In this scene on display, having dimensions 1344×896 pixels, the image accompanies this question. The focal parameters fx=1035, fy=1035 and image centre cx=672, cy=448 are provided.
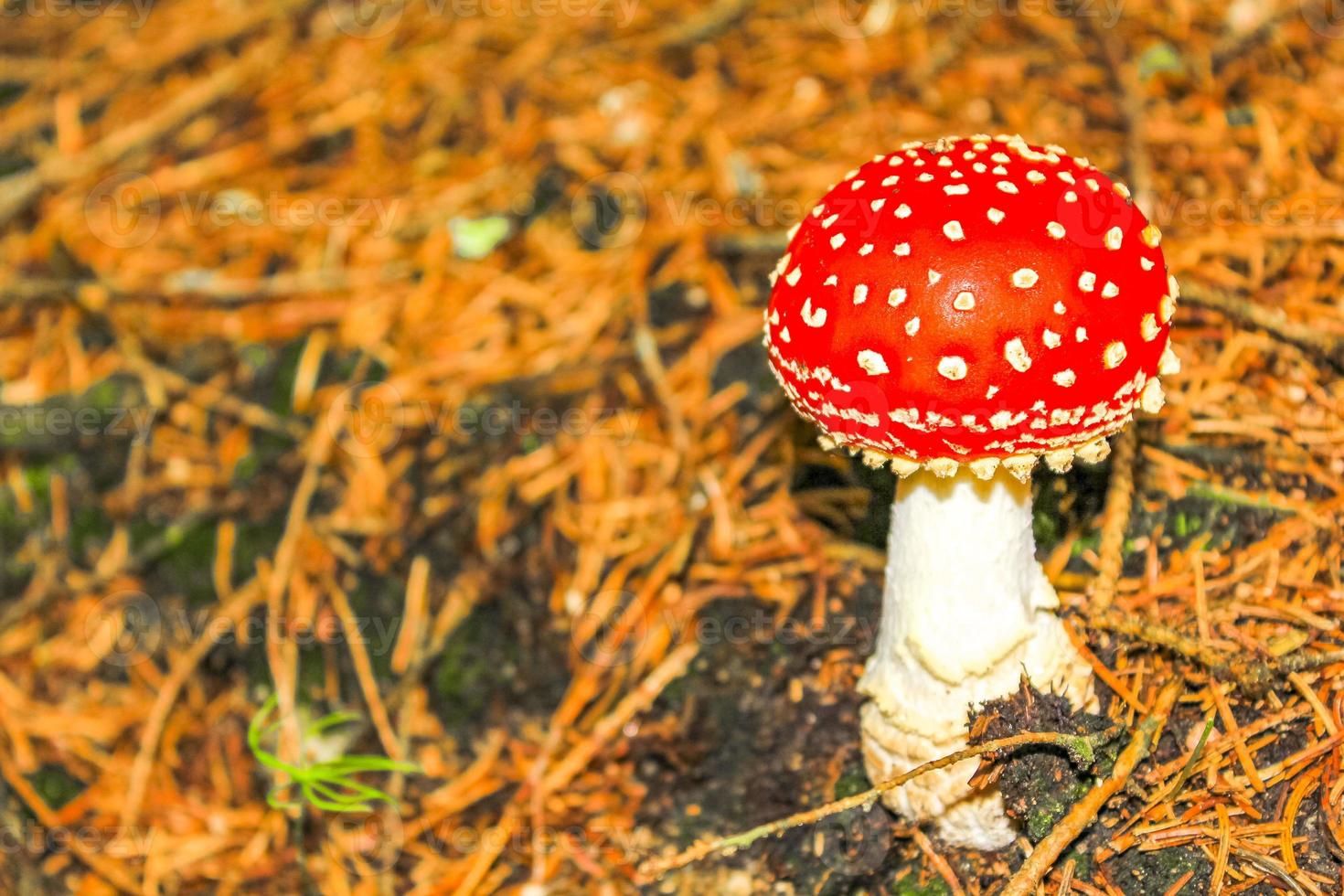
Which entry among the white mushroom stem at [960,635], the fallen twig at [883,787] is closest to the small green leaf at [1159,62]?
the white mushroom stem at [960,635]

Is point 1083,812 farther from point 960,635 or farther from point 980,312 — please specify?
point 980,312

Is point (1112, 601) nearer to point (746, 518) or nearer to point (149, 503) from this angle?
point (746, 518)

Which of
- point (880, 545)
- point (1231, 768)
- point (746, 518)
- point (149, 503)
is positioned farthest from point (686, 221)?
point (1231, 768)

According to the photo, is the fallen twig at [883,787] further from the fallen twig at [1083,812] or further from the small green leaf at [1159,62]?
the small green leaf at [1159,62]

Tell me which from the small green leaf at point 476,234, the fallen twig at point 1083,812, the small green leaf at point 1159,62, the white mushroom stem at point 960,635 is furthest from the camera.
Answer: the small green leaf at point 476,234

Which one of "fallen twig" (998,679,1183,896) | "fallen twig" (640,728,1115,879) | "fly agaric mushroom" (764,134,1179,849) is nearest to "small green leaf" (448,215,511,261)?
"fly agaric mushroom" (764,134,1179,849)

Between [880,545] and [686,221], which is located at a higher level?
[686,221]
